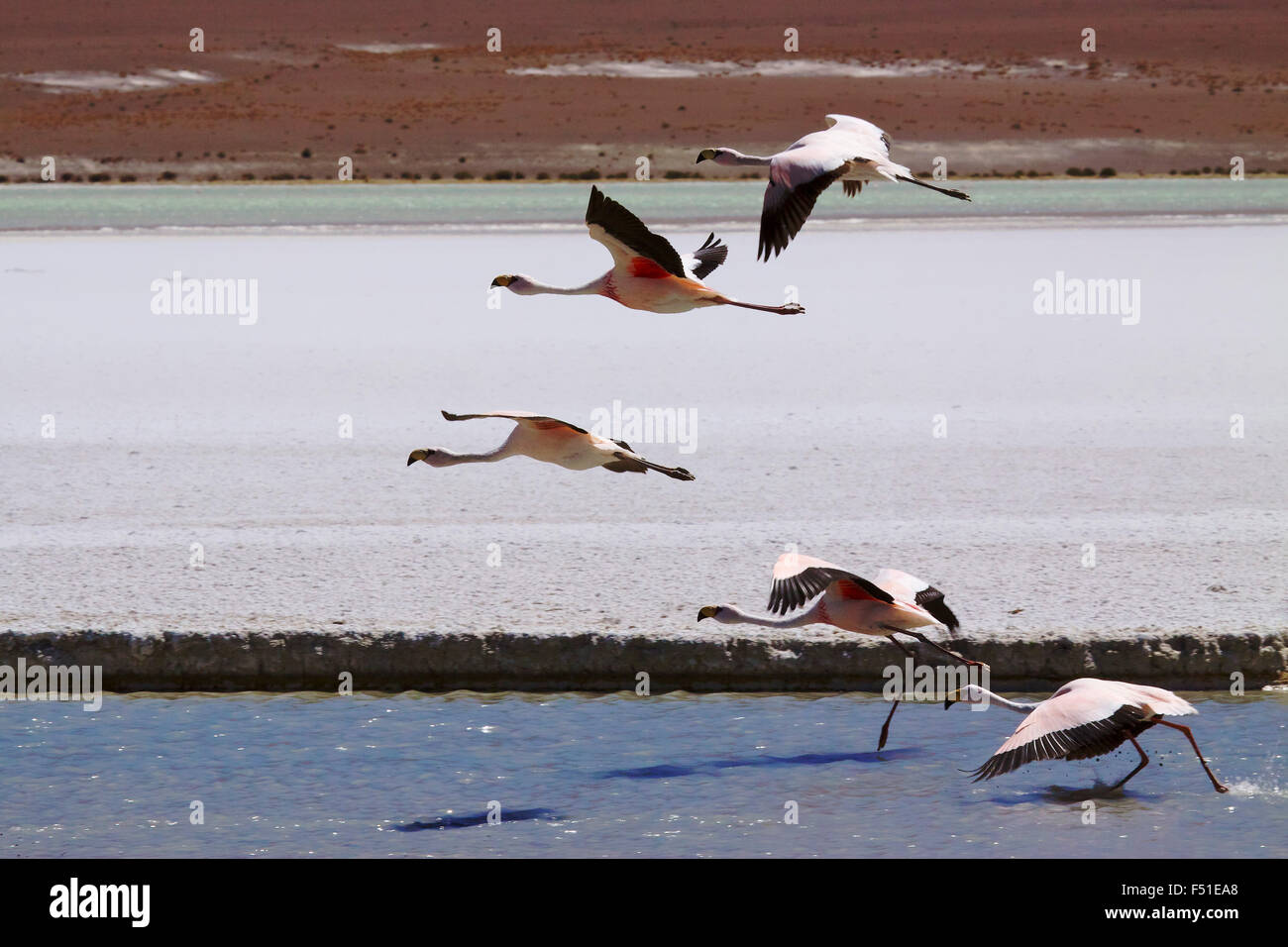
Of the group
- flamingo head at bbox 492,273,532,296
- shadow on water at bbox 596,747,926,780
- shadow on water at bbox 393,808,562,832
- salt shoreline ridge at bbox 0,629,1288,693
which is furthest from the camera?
salt shoreline ridge at bbox 0,629,1288,693

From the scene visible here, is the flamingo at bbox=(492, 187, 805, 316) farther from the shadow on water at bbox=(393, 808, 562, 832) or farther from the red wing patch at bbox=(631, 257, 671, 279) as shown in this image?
the shadow on water at bbox=(393, 808, 562, 832)

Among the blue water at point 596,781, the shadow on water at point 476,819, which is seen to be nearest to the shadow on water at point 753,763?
the blue water at point 596,781

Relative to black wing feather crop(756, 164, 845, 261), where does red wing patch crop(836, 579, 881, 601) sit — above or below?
below

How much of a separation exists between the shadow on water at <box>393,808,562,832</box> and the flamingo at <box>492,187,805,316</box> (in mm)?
2120

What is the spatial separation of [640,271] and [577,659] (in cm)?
325

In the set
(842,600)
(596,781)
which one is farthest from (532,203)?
(842,600)

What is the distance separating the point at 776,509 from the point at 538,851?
415 cm

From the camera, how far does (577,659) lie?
6.89 m

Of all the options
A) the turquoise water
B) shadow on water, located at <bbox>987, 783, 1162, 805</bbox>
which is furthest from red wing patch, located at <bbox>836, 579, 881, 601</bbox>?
the turquoise water

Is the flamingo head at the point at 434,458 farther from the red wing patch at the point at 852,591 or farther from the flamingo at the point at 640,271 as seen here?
the red wing patch at the point at 852,591

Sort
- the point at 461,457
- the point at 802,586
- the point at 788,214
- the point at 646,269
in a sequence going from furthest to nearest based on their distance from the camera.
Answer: the point at 802,586, the point at 461,457, the point at 646,269, the point at 788,214

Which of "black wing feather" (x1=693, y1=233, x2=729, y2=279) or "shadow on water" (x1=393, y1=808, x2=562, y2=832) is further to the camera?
→ "shadow on water" (x1=393, y1=808, x2=562, y2=832)

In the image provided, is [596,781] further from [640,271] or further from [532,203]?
[532,203]

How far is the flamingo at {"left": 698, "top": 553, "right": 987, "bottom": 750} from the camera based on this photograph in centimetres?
494
